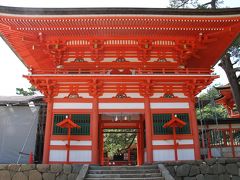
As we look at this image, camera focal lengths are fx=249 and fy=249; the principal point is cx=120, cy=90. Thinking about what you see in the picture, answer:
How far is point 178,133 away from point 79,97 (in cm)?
472

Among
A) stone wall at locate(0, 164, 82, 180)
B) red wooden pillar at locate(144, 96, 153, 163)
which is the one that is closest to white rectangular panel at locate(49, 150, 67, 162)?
stone wall at locate(0, 164, 82, 180)

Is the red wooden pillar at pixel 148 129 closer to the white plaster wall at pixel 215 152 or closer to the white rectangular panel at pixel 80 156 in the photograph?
the white rectangular panel at pixel 80 156

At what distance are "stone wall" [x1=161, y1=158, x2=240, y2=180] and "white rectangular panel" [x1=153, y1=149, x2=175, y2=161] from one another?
78 centimetres

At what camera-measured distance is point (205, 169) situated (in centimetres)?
989

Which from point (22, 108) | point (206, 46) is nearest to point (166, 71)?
point (206, 46)

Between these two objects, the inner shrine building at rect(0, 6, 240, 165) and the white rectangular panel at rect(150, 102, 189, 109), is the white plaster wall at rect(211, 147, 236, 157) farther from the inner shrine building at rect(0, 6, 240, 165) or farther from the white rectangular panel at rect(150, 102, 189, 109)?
the white rectangular panel at rect(150, 102, 189, 109)

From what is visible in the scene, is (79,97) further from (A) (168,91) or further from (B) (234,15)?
(B) (234,15)

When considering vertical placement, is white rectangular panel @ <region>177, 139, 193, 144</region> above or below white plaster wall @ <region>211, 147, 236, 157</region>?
above

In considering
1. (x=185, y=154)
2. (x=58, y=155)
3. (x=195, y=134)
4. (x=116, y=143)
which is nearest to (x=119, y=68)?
(x=195, y=134)

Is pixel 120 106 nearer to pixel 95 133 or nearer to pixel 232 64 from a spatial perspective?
pixel 95 133

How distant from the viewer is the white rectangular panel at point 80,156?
10562 mm

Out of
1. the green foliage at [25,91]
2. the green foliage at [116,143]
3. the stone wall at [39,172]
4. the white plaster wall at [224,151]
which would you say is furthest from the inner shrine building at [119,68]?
the green foliage at [25,91]

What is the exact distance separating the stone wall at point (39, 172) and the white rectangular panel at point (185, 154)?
433 cm

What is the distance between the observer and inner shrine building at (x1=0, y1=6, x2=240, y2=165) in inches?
412
